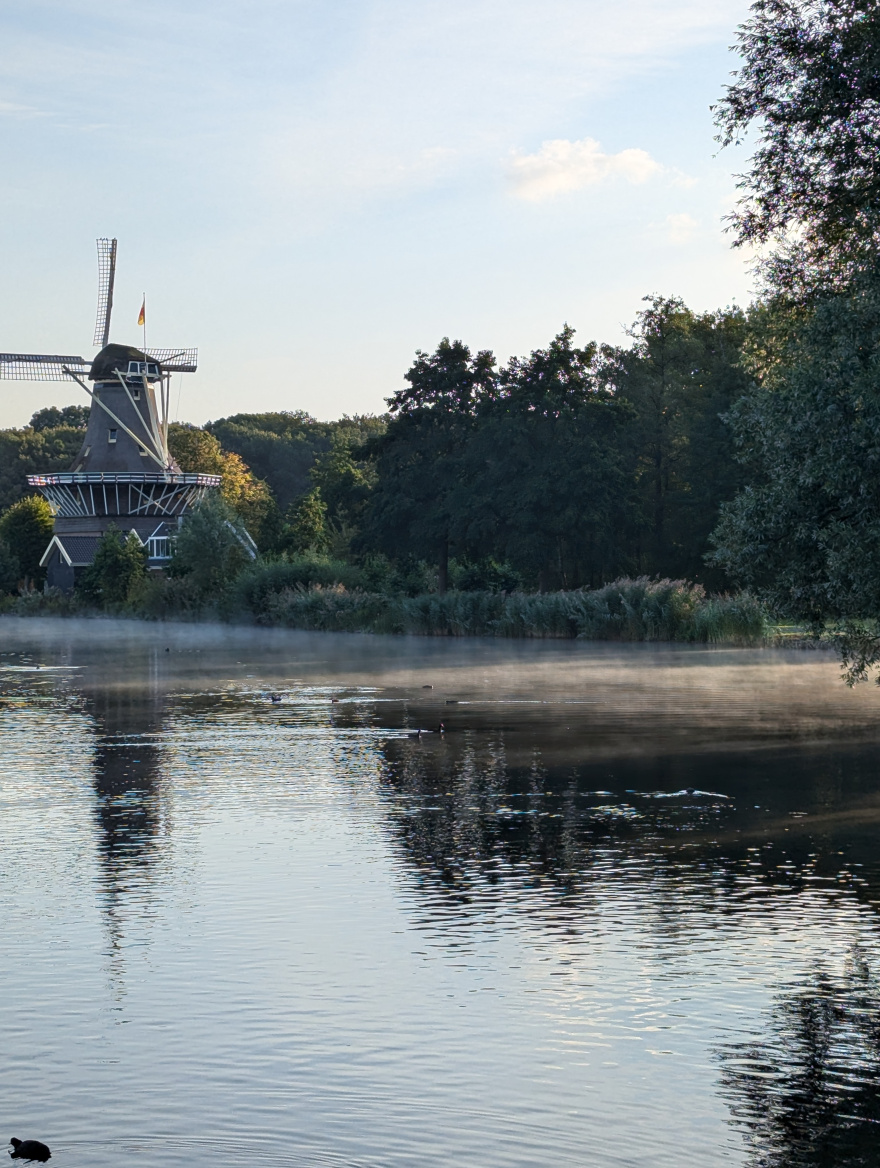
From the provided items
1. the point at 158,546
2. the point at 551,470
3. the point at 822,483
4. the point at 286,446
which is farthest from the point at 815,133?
the point at 286,446

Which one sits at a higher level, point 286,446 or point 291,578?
point 286,446

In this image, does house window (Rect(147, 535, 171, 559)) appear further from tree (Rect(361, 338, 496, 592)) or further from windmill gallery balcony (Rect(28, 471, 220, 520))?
tree (Rect(361, 338, 496, 592))

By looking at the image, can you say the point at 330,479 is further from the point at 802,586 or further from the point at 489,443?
the point at 802,586

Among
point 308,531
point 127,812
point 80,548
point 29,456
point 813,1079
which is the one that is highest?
point 29,456

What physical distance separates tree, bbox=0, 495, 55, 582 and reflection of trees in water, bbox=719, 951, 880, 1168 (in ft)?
360

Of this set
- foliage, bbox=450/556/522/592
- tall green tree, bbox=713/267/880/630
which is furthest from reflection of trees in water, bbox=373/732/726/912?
foliage, bbox=450/556/522/592

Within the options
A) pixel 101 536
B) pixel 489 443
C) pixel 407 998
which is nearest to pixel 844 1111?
pixel 407 998

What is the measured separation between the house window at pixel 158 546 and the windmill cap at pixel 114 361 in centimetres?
1224

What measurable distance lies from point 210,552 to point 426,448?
14087 millimetres

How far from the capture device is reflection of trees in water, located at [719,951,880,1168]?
7078 mm

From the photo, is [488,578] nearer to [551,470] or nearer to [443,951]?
[551,470]

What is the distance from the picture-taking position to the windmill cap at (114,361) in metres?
106

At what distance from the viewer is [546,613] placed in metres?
62.4

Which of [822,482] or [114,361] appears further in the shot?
[114,361]
